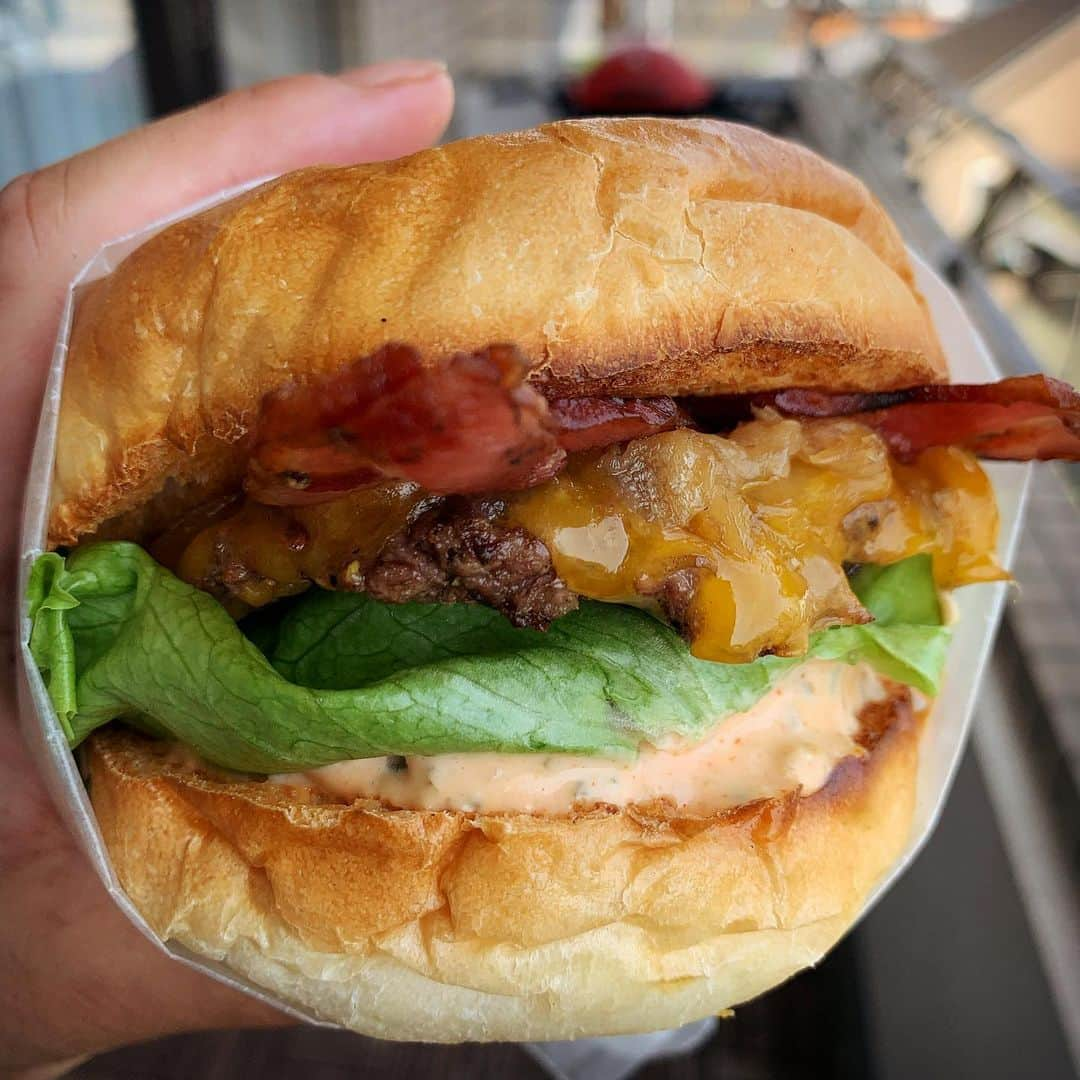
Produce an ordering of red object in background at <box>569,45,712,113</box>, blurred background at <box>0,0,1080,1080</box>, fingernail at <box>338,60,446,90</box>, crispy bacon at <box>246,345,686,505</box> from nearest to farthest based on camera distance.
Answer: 1. crispy bacon at <box>246,345,686,505</box>
2. fingernail at <box>338,60,446,90</box>
3. blurred background at <box>0,0,1080,1080</box>
4. red object in background at <box>569,45,712,113</box>

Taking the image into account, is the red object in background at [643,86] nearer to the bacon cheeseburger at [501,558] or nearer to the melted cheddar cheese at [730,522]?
the bacon cheeseburger at [501,558]

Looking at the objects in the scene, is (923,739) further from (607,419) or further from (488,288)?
(488,288)

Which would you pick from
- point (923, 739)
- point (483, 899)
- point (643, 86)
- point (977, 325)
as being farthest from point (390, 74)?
point (643, 86)

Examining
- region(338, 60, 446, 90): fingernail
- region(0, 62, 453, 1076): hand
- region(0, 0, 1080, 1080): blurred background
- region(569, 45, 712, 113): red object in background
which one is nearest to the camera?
region(0, 62, 453, 1076): hand

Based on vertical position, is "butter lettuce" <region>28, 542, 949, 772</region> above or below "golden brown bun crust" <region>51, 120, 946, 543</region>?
below

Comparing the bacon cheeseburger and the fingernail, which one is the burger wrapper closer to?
the bacon cheeseburger

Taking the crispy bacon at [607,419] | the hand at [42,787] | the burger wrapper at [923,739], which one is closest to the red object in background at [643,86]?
the burger wrapper at [923,739]

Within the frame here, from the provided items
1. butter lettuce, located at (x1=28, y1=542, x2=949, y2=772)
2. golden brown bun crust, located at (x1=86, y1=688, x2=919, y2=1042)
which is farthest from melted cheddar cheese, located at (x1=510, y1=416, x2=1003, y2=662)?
golden brown bun crust, located at (x1=86, y1=688, x2=919, y2=1042)
